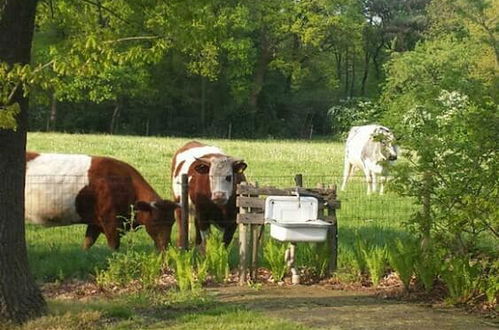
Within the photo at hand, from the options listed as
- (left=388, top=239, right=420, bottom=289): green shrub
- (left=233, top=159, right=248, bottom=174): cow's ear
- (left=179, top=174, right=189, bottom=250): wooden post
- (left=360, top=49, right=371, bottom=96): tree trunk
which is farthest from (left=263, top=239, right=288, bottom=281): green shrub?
(left=360, top=49, right=371, bottom=96): tree trunk

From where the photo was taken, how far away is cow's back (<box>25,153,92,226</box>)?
12141 millimetres

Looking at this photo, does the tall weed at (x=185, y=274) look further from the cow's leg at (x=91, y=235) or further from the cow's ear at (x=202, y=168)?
the cow's leg at (x=91, y=235)

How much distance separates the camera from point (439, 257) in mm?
9336

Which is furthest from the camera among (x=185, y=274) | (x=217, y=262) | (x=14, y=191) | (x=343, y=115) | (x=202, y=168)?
(x=343, y=115)

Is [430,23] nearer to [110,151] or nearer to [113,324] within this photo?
[110,151]

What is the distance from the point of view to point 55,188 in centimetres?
1218

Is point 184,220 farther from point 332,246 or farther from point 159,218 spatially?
point 332,246

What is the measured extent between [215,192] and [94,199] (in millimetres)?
1876

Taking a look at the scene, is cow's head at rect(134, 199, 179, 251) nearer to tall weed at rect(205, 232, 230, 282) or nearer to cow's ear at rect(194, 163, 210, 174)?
cow's ear at rect(194, 163, 210, 174)

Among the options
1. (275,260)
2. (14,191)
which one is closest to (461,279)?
(275,260)

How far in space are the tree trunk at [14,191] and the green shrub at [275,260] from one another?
3461 mm

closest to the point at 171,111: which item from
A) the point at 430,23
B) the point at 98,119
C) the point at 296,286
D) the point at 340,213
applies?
the point at 98,119

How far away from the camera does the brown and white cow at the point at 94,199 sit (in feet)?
38.5

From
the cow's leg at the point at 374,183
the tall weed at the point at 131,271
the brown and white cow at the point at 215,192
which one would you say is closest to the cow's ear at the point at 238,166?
the brown and white cow at the point at 215,192
